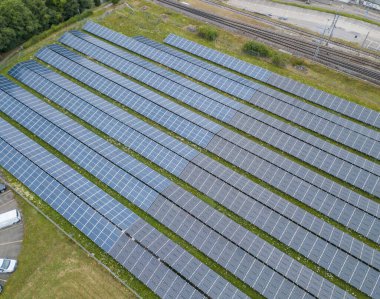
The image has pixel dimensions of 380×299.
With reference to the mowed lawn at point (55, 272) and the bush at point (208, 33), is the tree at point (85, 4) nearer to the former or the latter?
the bush at point (208, 33)

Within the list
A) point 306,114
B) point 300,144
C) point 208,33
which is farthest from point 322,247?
point 208,33

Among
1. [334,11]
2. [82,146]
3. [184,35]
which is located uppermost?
[334,11]

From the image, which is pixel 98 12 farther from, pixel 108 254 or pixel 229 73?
pixel 108 254

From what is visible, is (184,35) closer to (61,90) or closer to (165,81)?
(165,81)

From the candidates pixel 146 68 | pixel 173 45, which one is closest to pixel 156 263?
pixel 146 68

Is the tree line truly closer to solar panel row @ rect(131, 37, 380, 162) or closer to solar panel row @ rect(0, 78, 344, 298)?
solar panel row @ rect(131, 37, 380, 162)
